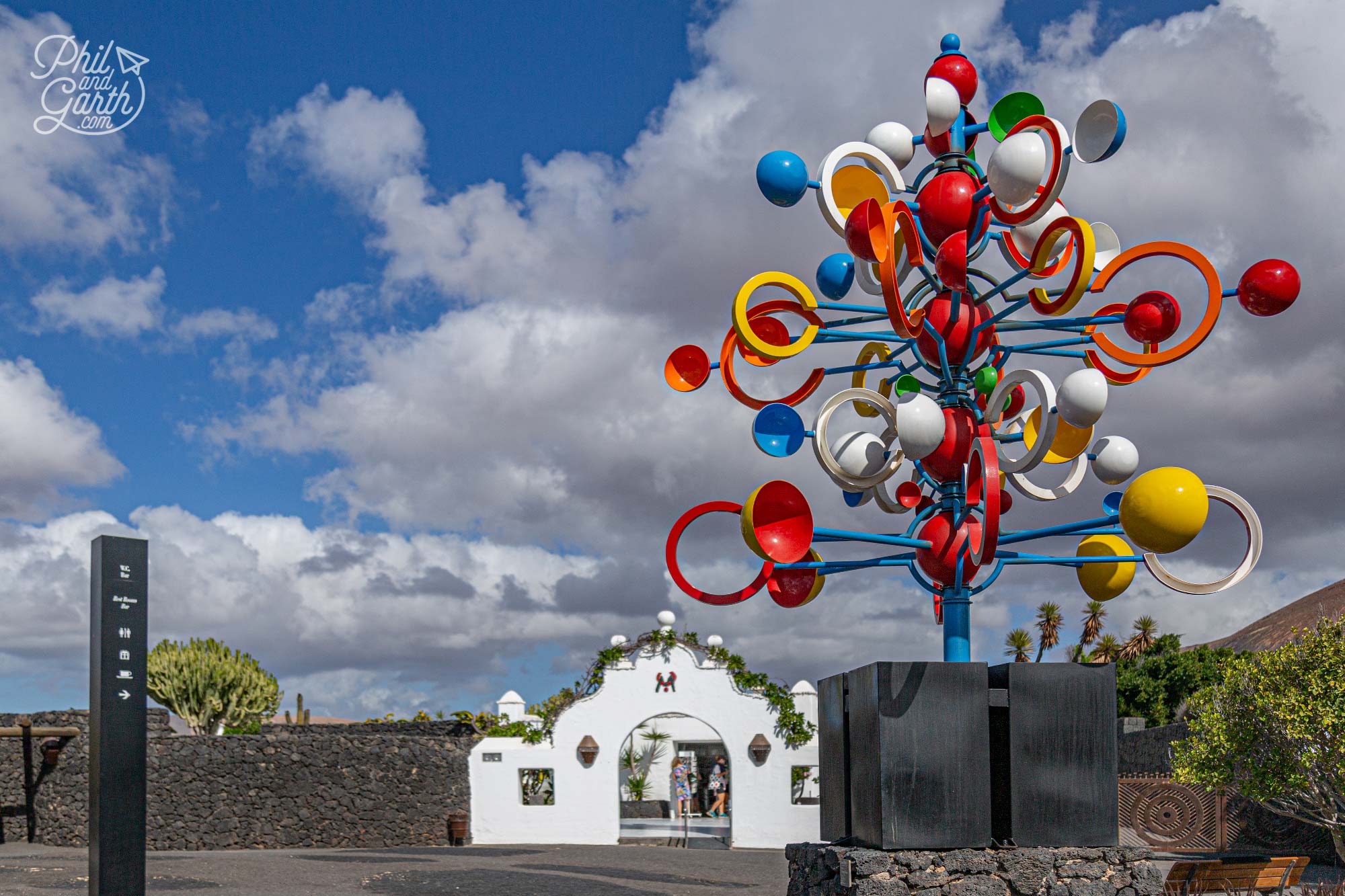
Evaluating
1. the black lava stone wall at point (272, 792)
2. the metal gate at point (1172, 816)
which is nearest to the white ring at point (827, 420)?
the metal gate at point (1172, 816)

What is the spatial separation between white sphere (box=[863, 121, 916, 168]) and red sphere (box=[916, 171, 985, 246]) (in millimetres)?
742

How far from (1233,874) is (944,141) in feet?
23.7

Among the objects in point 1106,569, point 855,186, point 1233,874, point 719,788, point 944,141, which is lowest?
point 719,788

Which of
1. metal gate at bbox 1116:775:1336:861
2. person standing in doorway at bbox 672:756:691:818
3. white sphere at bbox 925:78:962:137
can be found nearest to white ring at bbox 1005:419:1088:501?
white sphere at bbox 925:78:962:137

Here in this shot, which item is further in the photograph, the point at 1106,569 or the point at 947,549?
the point at 1106,569

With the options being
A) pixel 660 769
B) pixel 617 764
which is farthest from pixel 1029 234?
pixel 660 769

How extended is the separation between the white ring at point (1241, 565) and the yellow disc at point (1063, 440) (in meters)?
0.74

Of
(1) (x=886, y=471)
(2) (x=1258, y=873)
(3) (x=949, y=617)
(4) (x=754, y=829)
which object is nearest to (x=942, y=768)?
(3) (x=949, y=617)

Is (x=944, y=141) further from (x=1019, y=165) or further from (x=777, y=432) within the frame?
→ (x=777, y=432)

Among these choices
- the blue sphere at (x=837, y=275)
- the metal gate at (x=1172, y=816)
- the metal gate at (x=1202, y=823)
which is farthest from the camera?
the metal gate at (x=1172, y=816)

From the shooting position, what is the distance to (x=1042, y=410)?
7.27 metres

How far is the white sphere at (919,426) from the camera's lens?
267 inches

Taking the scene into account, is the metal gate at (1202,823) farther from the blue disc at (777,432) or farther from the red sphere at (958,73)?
the red sphere at (958,73)

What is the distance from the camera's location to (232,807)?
2089 cm
